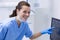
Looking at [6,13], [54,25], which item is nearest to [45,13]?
[54,25]

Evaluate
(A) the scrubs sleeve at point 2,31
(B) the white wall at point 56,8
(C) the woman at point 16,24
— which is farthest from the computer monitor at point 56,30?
(A) the scrubs sleeve at point 2,31

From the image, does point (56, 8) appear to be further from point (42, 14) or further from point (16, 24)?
point (16, 24)

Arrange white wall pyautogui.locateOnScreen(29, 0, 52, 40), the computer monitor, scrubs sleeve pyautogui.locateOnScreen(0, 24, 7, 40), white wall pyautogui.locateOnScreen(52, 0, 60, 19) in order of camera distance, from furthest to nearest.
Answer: white wall pyautogui.locateOnScreen(29, 0, 52, 40) < white wall pyautogui.locateOnScreen(52, 0, 60, 19) < scrubs sleeve pyautogui.locateOnScreen(0, 24, 7, 40) < the computer monitor

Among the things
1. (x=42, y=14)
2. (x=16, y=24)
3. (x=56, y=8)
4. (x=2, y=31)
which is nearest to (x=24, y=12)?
(x=16, y=24)

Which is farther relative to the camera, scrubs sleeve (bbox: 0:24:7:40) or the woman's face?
scrubs sleeve (bbox: 0:24:7:40)

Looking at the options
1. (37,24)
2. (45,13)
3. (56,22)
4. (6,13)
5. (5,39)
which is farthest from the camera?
(6,13)

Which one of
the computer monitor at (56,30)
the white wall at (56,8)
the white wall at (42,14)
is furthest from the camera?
the white wall at (42,14)

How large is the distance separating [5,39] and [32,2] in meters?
0.83

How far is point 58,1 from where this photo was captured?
1967 mm

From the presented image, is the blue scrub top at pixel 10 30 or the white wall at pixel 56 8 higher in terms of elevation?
the white wall at pixel 56 8

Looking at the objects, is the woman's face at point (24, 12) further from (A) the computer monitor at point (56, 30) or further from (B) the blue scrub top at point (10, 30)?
(A) the computer monitor at point (56, 30)

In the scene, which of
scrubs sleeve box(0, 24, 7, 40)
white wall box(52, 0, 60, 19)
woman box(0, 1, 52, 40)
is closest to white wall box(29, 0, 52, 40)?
white wall box(52, 0, 60, 19)

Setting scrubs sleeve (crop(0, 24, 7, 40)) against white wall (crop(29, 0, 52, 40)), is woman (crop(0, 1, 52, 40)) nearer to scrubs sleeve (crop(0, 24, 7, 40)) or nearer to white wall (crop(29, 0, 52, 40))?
scrubs sleeve (crop(0, 24, 7, 40))

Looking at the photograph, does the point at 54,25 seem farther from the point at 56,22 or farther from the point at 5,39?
the point at 5,39
